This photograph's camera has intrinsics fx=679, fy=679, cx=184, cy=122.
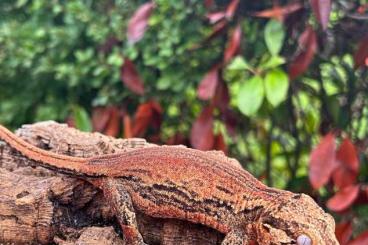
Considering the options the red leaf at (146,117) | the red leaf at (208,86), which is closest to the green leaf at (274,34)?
the red leaf at (208,86)

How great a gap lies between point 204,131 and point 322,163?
761 mm

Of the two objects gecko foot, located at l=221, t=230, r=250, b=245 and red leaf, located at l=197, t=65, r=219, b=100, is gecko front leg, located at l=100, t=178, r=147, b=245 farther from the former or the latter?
red leaf, located at l=197, t=65, r=219, b=100

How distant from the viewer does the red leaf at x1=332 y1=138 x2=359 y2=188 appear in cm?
360

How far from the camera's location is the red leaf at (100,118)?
4402 mm

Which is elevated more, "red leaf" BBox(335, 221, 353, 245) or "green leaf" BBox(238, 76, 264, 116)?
"green leaf" BBox(238, 76, 264, 116)

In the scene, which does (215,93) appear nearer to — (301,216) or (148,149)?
(148,149)

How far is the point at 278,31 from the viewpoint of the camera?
12.1 ft

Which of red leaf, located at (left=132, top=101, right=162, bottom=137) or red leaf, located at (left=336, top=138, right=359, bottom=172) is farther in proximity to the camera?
red leaf, located at (left=132, top=101, right=162, bottom=137)

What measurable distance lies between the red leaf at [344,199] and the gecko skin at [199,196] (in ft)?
3.71

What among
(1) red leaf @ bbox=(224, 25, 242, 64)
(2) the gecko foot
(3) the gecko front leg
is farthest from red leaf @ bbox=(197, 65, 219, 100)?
(2) the gecko foot

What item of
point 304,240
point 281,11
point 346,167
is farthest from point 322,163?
point 304,240

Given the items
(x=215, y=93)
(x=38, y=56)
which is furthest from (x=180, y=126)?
(x=38, y=56)

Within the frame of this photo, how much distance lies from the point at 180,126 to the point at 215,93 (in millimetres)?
655

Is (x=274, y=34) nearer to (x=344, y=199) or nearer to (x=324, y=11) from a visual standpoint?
(x=324, y=11)
